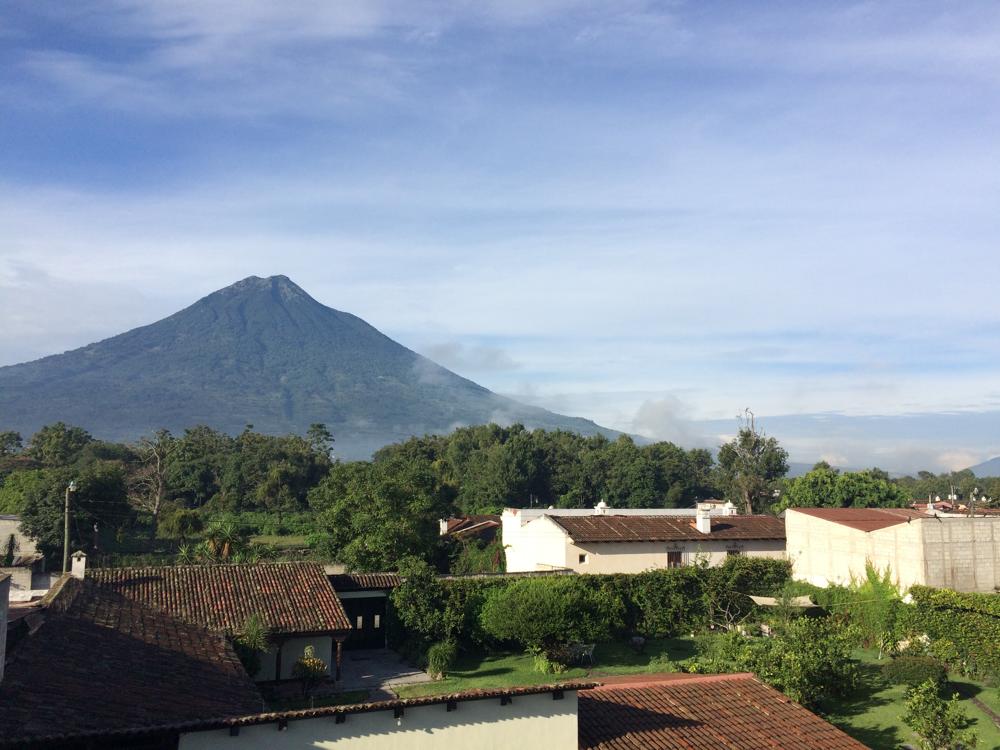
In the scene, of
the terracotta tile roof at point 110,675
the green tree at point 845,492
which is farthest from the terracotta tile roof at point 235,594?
the green tree at point 845,492

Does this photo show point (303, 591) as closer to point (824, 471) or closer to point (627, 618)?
point (627, 618)

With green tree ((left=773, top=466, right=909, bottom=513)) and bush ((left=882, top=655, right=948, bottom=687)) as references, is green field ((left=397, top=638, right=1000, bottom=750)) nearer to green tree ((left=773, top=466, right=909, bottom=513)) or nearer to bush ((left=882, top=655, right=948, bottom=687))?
bush ((left=882, top=655, right=948, bottom=687))

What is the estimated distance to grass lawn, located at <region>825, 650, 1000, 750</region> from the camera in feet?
64.9

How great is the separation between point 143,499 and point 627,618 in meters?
58.4

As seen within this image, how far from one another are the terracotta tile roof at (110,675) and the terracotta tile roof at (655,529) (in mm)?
20317

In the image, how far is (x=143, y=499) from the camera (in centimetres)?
7638

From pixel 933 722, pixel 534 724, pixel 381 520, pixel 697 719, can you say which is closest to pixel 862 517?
pixel 933 722

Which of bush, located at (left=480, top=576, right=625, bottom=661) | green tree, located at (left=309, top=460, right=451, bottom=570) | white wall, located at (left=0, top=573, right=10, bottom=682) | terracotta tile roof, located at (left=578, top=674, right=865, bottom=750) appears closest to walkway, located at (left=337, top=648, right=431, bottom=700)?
bush, located at (left=480, top=576, right=625, bottom=661)

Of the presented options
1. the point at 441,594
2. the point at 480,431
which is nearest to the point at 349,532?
the point at 441,594

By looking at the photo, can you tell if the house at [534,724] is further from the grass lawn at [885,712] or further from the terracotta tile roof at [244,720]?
the grass lawn at [885,712]

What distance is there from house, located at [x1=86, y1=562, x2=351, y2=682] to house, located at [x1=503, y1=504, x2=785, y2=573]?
1407cm

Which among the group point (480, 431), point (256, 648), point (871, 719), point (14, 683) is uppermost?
point (480, 431)

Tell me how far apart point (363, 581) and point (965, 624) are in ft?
65.9

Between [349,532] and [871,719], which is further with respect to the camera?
[349,532]
